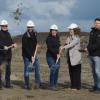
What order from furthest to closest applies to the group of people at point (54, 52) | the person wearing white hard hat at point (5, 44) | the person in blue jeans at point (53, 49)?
the person wearing white hard hat at point (5, 44) → the person in blue jeans at point (53, 49) → the group of people at point (54, 52)

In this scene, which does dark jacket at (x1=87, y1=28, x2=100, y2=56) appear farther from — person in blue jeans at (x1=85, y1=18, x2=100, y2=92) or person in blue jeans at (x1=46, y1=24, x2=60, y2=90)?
person in blue jeans at (x1=46, y1=24, x2=60, y2=90)

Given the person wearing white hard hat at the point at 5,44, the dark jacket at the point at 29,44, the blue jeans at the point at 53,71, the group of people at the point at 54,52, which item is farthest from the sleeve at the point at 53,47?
the person wearing white hard hat at the point at 5,44

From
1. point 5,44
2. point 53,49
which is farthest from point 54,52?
point 5,44

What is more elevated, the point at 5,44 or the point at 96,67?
the point at 5,44

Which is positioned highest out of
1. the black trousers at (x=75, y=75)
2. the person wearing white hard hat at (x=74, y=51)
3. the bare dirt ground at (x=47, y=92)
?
the person wearing white hard hat at (x=74, y=51)

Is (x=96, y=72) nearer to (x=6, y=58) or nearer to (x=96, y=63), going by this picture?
(x=96, y=63)

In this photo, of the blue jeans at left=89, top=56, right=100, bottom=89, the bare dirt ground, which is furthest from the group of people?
the bare dirt ground

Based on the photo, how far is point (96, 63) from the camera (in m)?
17.9

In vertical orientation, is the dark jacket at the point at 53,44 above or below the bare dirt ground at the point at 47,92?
above

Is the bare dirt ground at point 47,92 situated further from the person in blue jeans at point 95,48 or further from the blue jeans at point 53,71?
the person in blue jeans at point 95,48

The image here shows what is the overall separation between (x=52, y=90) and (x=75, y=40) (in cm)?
171

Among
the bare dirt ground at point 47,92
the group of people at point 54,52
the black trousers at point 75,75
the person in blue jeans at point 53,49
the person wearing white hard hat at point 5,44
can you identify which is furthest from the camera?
the person wearing white hard hat at point 5,44

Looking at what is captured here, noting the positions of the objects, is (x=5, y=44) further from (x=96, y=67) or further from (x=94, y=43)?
(x=96, y=67)

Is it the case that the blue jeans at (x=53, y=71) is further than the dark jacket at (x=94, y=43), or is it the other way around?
the blue jeans at (x=53, y=71)
